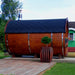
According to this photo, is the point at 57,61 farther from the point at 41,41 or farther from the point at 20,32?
the point at 20,32

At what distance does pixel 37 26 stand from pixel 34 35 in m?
0.70

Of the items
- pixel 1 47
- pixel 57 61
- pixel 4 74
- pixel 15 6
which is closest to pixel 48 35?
pixel 57 61

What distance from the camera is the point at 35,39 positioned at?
13.0 meters

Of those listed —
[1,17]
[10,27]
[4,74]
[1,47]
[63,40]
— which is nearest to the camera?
[4,74]

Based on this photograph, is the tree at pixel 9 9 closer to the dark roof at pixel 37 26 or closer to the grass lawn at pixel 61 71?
the dark roof at pixel 37 26

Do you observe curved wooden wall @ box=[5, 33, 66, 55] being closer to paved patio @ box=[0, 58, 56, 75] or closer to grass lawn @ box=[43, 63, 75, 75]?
paved patio @ box=[0, 58, 56, 75]

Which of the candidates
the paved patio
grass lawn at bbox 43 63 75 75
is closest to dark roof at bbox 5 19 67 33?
the paved patio

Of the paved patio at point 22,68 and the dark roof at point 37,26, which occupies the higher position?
the dark roof at point 37,26

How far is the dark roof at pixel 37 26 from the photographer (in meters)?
13.0

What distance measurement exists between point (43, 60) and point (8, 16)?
23.4 metres

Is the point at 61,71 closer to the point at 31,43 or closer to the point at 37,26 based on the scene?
the point at 31,43

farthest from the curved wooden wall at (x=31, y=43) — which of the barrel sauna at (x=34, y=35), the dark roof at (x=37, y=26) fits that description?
the dark roof at (x=37, y=26)

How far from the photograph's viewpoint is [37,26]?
1343 cm

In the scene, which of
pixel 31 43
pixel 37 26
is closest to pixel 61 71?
pixel 31 43
